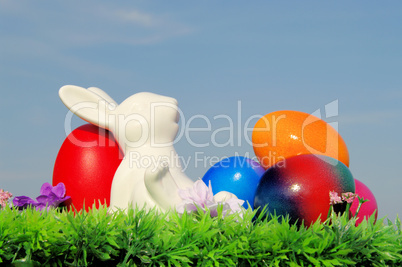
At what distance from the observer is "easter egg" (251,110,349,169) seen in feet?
12.9

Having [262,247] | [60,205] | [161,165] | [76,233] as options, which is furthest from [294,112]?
[76,233]

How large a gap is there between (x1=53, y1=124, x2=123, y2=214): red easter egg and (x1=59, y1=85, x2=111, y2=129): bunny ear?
0.18m

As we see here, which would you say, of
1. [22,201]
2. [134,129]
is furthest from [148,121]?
[22,201]

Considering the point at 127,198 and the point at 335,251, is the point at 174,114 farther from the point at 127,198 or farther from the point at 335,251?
the point at 335,251

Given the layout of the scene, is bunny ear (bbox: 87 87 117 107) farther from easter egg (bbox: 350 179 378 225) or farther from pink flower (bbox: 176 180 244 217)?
easter egg (bbox: 350 179 378 225)

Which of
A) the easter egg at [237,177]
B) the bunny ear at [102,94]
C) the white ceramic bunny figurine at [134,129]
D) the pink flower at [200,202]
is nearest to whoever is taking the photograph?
the pink flower at [200,202]

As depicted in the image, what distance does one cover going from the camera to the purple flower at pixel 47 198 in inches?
145

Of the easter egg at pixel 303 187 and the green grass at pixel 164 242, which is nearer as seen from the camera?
the green grass at pixel 164 242

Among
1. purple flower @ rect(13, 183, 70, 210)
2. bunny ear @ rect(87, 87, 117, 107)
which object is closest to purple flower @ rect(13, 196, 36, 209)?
purple flower @ rect(13, 183, 70, 210)

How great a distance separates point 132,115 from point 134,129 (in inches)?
4.6

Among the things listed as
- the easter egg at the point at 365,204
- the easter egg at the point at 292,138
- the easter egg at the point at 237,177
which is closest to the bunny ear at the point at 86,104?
the easter egg at the point at 237,177

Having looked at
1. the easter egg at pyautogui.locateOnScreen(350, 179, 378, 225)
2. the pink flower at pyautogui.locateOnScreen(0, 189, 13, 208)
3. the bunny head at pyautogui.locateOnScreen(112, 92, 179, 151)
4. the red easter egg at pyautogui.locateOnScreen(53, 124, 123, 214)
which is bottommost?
the easter egg at pyautogui.locateOnScreen(350, 179, 378, 225)

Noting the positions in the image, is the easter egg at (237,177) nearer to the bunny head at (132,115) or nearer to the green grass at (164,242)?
the bunny head at (132,115)

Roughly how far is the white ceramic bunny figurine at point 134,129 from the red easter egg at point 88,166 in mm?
166
